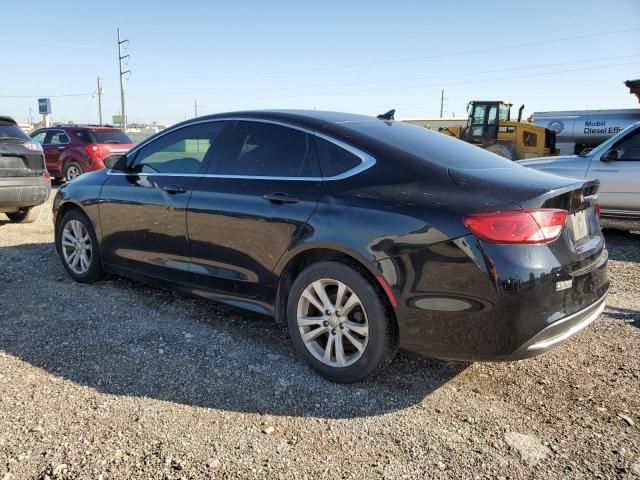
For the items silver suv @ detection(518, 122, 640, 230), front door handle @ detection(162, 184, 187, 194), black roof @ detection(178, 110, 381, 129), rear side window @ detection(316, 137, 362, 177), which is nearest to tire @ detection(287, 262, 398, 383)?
rear side window @ detection(316, 137, 362, 177)

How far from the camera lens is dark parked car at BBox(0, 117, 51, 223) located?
741 cm

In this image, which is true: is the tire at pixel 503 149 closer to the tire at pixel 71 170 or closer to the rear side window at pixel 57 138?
the tire at pixel 71 170

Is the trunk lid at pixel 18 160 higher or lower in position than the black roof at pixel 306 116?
lower

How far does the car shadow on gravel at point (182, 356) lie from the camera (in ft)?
10.0

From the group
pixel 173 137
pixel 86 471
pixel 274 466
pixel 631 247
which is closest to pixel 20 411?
pixel 86 471

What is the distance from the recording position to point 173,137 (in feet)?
14.4

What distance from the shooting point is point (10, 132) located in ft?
24.9

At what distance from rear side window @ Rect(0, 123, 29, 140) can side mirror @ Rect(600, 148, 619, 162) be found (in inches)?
324

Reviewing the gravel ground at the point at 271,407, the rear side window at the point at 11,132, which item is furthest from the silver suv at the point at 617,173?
the rear side window at the point at 11,132

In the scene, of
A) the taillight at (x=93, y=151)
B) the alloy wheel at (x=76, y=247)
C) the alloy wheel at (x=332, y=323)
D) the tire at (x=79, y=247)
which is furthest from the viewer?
the taillight at (x=93, y=151)

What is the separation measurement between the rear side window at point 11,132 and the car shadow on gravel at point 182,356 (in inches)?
143

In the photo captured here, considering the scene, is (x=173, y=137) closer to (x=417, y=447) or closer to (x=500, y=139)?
(x=417, y=447)

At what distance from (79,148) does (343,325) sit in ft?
40.5

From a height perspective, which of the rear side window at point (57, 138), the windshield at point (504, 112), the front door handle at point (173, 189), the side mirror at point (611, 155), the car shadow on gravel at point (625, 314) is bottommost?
the car shadow on gravel at point (625, 314)
